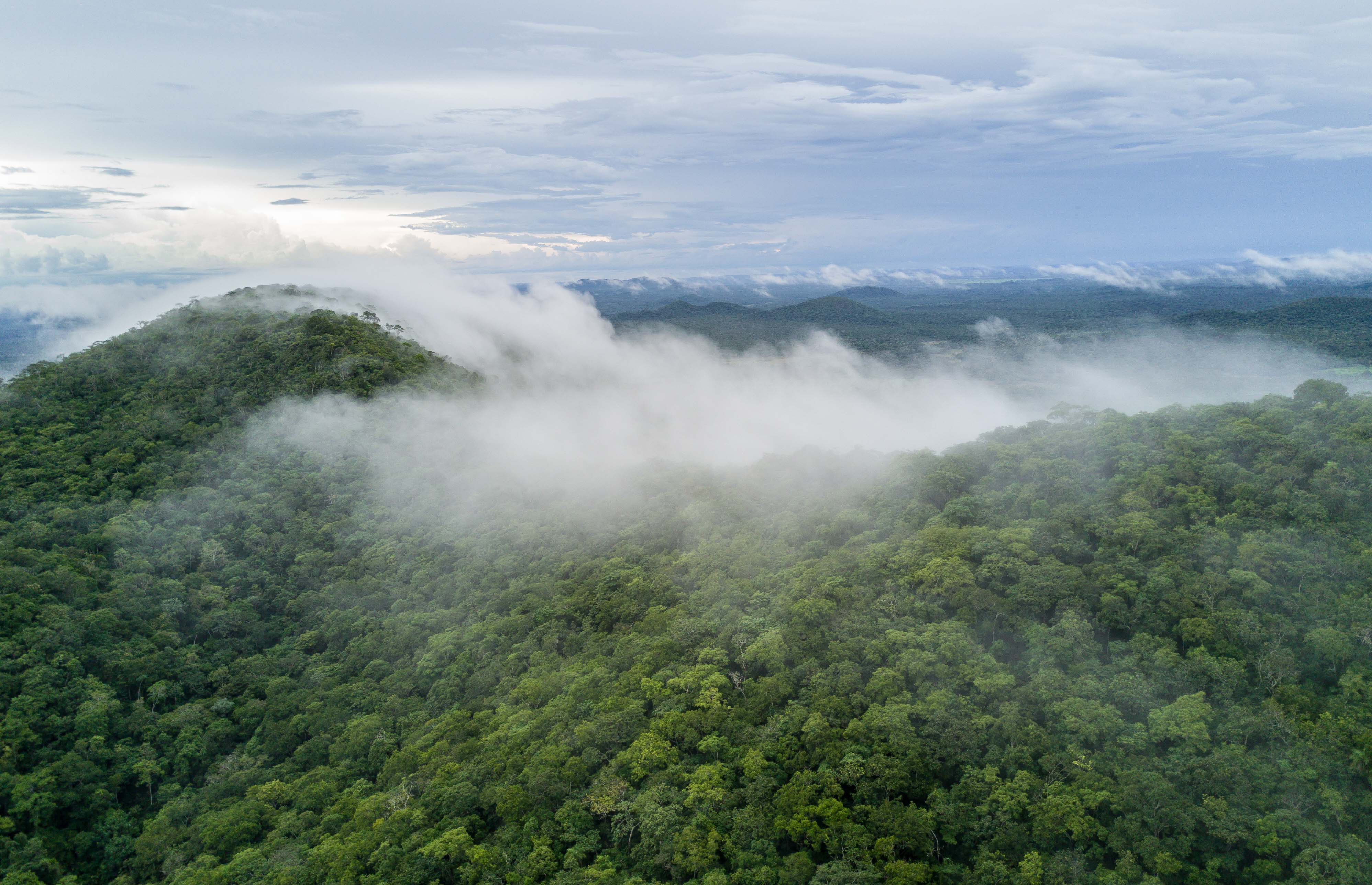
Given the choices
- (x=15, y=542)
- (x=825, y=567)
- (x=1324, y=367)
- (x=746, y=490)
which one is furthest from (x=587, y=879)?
(x=1324, y=367)

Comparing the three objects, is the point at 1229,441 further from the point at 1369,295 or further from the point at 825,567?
the point at 1369,295

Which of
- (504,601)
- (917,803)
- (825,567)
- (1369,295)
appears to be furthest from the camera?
(1369,295)

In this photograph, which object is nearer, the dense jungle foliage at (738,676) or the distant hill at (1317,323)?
the dense jungle foliage at (738,676)

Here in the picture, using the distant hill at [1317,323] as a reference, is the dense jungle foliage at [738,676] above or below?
below

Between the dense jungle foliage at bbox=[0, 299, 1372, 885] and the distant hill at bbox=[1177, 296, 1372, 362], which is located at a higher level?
the distant hill at bbox=[1177, 296, 1372, 362]

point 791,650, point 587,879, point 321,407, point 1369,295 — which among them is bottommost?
point 587,879
